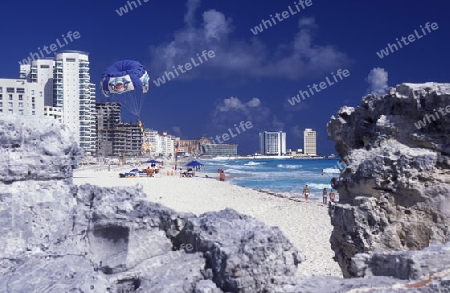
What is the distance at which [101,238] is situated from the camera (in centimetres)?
469

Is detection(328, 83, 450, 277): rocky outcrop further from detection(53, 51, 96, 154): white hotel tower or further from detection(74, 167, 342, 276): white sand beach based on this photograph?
detection(53, 51, 96, 154): white hotel tower

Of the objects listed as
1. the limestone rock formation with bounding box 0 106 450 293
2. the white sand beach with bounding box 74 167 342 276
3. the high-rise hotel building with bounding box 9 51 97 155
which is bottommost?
the white sand beach with bounding box 74 167 342 276

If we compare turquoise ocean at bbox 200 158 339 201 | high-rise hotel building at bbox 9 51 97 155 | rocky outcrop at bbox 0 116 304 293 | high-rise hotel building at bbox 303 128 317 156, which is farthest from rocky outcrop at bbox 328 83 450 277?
high-rise hotel building at bbox 303 128 317 156

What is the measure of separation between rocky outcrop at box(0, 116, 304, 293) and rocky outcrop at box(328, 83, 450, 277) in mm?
1378

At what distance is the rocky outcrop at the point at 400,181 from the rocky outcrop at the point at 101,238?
1.38 m

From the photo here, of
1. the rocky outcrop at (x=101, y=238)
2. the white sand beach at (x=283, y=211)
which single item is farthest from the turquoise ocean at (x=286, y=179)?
the rocky outcrop at (x=101, y=238)

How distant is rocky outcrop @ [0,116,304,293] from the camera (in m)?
3.80

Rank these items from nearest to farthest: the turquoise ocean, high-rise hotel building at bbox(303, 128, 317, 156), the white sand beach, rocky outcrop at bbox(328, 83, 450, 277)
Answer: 1. rocky outcrop at bbox(328, 83, 450, 277)
2. the white sand beach
3. the turquoise ocean
4. high-rise hotel building at bbox(303, 128, 317, 156)

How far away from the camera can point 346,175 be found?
214 inches

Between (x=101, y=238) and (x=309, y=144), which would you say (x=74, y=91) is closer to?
(x=101, y=238)

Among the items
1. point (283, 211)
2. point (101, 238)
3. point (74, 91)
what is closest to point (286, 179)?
point (283, 211)

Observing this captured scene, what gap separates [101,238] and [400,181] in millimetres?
3303

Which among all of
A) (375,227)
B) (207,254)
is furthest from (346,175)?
(207,254)

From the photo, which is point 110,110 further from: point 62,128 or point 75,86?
point 62,128
